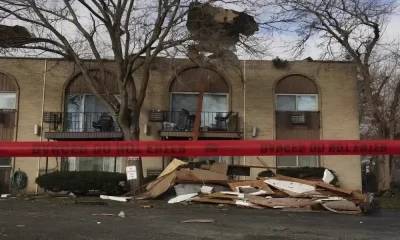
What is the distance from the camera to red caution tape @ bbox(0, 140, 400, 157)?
330cm

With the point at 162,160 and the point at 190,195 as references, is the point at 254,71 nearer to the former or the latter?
the point at 162,160

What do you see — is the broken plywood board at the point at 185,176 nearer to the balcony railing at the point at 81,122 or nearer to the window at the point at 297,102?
the balcony railing at the point at 81,122

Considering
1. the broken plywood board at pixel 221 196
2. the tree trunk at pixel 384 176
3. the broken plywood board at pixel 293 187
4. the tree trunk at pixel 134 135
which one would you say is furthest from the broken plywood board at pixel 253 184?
the tree trunk at pixel 384 176

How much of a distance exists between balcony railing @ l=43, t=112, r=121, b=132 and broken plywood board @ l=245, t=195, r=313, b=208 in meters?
10.2

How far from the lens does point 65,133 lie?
22.3 m

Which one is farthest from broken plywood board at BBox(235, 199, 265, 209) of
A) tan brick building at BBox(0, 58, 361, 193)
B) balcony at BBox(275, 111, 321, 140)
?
balcony at BBox(275, 111, 321, 140)

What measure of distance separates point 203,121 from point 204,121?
6 centimetres

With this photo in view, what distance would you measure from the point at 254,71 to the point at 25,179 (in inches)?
490

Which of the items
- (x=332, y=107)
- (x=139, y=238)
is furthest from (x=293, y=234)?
(x=332, y=107)

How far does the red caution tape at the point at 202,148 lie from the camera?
3301 mm

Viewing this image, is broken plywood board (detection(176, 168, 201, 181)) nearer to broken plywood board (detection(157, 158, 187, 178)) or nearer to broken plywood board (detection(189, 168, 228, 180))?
broken plywood board (detection(189, 168, 228, 180))

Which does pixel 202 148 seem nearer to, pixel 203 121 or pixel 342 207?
pixel 342 207

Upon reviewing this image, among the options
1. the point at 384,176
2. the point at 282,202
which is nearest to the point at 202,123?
the point at 384,176

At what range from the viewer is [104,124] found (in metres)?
22.9
